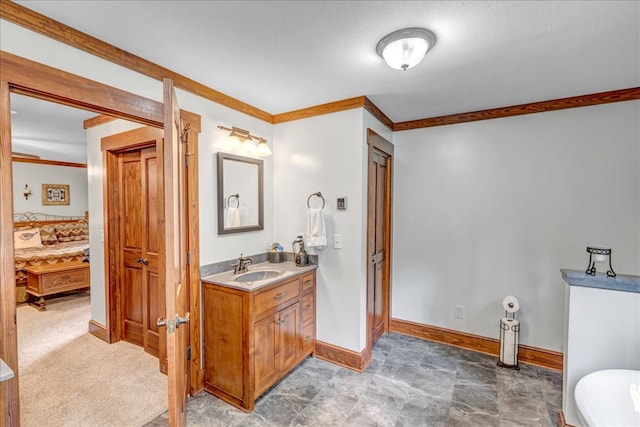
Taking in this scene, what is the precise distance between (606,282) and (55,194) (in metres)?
8.56

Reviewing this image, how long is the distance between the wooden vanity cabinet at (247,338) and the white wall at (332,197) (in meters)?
0.40

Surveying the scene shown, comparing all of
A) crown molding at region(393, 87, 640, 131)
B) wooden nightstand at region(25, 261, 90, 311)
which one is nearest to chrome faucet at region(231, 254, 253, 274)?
crown molding at region(393, 87, 640, 131)

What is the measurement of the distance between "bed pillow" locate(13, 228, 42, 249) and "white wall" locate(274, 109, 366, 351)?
16.9 ft

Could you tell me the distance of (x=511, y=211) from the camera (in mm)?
2867

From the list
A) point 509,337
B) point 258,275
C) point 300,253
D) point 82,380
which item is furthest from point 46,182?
point 509,337

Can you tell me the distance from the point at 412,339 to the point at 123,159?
3691mm

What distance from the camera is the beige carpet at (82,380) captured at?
2.11 metres

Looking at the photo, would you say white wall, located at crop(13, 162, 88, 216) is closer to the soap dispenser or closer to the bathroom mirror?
the bathroom mirror

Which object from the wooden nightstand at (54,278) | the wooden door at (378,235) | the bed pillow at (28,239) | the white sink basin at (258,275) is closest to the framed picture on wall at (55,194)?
the bed pillow at (28,239)

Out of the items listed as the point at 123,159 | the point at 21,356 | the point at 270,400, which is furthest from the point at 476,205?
the point at 21,356

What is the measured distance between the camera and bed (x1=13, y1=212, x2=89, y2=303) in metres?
4.40

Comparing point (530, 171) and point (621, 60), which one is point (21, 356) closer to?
point (530, 171)

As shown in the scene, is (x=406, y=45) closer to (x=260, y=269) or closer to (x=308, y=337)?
(x=260, y=269)

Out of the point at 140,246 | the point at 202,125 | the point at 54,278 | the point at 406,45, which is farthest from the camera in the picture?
the point at 54,278
